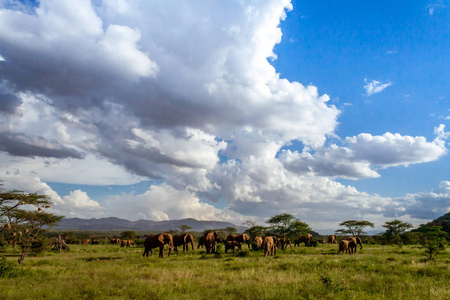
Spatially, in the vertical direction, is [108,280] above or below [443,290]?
below

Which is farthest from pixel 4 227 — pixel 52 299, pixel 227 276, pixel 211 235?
pixel 211 235

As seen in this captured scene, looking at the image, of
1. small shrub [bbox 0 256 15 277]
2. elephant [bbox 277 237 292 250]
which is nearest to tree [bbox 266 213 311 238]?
elephant [bbox 277 237 292 250]

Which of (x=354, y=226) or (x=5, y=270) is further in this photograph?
(x=354, y=226)

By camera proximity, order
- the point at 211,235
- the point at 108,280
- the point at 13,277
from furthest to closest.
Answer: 1. the point at 211,235
2. the point at 13,277
3. the point at 108,280

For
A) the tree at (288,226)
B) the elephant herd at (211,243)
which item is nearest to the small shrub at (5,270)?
the elephant herd at (211,243)

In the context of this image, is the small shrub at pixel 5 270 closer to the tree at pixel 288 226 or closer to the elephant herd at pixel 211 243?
the elephant herd at pixel 211 243

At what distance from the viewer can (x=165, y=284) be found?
11391 mm

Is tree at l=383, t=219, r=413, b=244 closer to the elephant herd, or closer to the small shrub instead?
the elephant herd

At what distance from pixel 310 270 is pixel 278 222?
51.9 metres

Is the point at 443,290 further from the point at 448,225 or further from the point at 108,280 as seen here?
the point at 448,225

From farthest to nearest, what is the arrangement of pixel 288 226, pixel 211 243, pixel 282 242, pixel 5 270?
pixel 288 226, pixel 282 242, pixel 211 243, pixel 5 270

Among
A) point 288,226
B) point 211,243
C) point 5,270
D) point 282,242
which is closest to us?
point 5,270

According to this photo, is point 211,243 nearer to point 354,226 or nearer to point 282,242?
point 282,242

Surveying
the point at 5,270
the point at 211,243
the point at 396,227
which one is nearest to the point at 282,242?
the point at 211,243
